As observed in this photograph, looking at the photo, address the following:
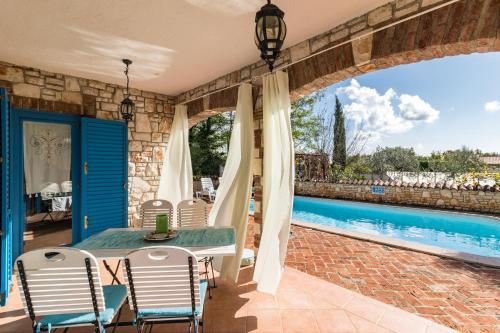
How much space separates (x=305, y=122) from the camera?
1409 centimetres

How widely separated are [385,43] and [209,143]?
11.3 metres

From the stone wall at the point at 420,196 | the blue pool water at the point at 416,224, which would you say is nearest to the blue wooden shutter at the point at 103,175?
the blue pool water at the point at 416,224

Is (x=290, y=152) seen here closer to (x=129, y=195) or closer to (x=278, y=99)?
(x=278, y=99)

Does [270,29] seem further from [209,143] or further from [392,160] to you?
[392,160]

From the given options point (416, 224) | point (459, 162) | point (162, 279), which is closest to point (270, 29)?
point (162, 279)

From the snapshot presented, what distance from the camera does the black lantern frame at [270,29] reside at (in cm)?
167

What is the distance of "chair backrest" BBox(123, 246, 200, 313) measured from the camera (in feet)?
5.13

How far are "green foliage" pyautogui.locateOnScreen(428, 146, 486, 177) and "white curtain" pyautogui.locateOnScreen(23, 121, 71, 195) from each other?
15860 mm

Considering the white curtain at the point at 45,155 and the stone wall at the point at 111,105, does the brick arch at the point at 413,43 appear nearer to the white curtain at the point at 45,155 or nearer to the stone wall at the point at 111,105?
the stone wall at the point at 111,105

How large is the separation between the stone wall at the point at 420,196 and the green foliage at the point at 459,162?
5.74 m

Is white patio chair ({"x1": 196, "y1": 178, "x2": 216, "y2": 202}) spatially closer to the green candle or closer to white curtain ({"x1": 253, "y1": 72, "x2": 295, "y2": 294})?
white curtain ({"x1": 253, "y1": 72, "x2": 295, "y2": 294})

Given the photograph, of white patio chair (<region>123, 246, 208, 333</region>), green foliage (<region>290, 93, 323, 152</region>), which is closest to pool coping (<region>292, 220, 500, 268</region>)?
white patio chair (<region>123, 246, 208, 333</region>)

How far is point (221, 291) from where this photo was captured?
2943mm

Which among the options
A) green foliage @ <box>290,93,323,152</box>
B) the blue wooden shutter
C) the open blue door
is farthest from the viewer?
green foliage @ <box>290,93,323,152</box>
